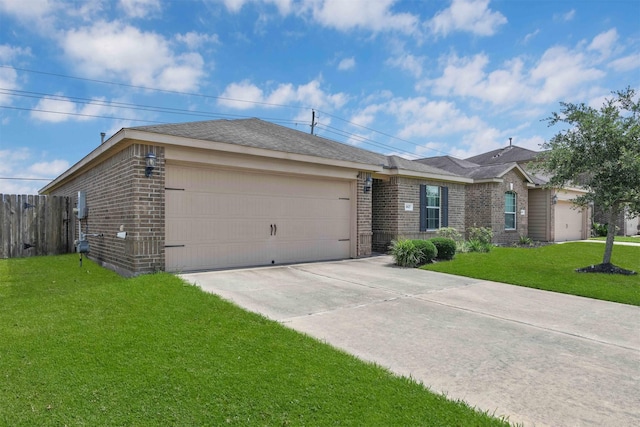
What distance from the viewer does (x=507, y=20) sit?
9.30m

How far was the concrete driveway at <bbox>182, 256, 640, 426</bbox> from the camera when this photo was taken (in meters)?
2.84

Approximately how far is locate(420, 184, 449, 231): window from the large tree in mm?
4450

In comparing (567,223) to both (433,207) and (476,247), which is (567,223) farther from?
(433,207)

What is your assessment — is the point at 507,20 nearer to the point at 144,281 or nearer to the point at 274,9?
the point at 274,9

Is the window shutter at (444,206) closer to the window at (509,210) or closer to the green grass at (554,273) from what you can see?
the green grass at (554,273)

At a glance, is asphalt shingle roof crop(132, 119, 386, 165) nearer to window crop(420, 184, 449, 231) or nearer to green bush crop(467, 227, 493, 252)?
window crop(420, 184, 449, 231)

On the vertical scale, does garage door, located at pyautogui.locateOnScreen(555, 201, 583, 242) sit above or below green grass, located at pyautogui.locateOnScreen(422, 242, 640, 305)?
above

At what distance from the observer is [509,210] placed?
16797mm

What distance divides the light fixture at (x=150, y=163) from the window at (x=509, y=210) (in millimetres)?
14833

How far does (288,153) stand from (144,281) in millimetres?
4292

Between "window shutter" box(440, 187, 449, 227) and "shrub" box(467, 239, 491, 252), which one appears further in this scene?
"window shutter" box(440, 187, 449, 227)

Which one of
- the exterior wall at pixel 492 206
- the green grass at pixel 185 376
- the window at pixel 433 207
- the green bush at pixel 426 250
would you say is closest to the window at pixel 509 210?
the exterior wall at pixel 492 206

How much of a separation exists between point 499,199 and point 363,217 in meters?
8.20

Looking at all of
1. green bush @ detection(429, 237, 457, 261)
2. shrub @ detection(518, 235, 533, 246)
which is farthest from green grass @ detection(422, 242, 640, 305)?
shrub @ detection(518, 235, 533, 246)
